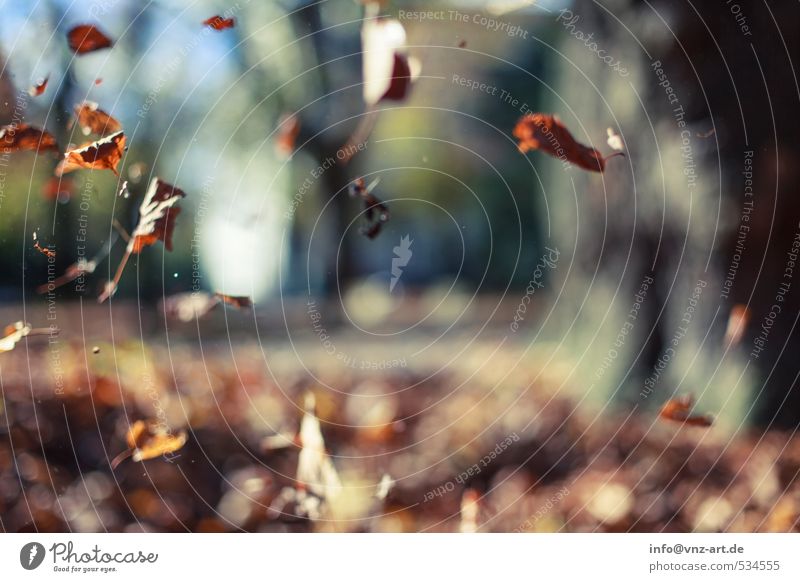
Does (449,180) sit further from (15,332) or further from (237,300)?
(15,332)

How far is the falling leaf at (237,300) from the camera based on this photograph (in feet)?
3.31

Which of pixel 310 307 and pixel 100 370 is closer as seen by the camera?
pixel 100 370

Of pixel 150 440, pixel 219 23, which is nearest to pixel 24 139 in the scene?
pixel 219 23

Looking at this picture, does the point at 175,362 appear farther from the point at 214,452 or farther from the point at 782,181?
the point at 782,181

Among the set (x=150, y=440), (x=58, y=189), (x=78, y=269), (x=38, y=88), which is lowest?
(x=150, y=440)

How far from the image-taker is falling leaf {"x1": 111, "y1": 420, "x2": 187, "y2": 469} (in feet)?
3.22

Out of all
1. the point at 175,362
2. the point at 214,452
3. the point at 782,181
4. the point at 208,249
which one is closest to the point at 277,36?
the point at 208,249

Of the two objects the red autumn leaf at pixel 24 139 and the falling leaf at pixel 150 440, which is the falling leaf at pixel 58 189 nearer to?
the red autumn leaf at pixel 24 139

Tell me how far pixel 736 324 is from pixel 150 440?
0.83m

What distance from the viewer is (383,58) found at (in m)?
0.99

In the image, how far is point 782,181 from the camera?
38.5 inches

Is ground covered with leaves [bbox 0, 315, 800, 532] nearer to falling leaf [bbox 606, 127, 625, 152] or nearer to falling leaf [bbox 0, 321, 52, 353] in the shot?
falling leaf [bbox 0, 321, 52, 353]

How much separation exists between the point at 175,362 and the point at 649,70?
2.58 feet
